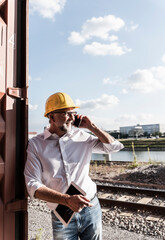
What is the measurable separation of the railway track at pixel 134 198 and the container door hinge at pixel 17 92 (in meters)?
4.66

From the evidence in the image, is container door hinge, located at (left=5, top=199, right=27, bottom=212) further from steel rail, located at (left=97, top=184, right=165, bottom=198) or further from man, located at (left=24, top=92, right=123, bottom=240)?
steel rail, located at (left=97, top=184, right=165, bottom=198)

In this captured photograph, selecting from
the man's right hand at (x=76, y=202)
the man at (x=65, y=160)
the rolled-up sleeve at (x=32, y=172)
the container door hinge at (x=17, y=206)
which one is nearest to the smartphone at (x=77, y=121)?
the man at (x=65, y=160)

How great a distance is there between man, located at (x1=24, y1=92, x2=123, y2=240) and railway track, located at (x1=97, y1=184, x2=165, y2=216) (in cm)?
389

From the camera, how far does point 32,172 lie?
217 centimetres

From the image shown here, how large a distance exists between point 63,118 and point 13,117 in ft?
1.74

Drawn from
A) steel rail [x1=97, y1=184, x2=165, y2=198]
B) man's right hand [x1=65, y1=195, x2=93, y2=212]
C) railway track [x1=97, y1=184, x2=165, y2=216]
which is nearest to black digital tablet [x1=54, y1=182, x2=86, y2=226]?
man's right hand [x1=65, y1=195, x2=93, y2=212]

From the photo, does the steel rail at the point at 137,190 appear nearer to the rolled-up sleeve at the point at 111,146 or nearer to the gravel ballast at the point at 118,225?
the gravel ballast at the point at 118,225

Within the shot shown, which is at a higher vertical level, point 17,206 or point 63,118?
point 63,118

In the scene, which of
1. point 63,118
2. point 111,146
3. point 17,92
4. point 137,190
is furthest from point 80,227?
point 137,190

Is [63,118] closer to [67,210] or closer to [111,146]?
[111,146]

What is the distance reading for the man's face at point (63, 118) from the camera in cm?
234

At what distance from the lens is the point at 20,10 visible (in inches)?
103

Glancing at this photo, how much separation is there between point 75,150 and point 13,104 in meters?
0.81

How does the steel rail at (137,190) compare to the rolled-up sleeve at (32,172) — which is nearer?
the rolled-up sleeve at (32,172)
